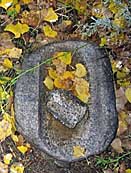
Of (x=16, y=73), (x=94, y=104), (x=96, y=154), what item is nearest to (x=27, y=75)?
(x=16, y=73)

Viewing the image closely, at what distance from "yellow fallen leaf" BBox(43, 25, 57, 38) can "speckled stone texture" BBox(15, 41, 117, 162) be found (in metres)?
0.11

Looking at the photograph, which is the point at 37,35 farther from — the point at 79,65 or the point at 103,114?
the point at 103,114

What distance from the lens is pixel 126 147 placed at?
7.43ft

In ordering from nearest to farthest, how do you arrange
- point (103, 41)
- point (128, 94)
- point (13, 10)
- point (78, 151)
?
point (78, 151) < point (128, 94) < point (103, 41) < point (13, 10)

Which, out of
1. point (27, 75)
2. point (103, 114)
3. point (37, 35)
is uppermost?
point (37, 35)

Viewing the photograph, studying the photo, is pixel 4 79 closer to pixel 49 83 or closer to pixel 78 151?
pixel 49 83

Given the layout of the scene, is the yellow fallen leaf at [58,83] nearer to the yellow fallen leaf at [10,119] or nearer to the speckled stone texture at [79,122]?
the speckled stone texture at [79,122]

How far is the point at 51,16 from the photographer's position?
253cm

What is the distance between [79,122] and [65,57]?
1.13ft

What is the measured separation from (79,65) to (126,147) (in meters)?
0.46

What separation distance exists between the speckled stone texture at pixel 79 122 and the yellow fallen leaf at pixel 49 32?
0.11 metres

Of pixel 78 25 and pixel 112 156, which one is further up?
pixel 78 25

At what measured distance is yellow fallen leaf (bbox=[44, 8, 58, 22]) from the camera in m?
2.52

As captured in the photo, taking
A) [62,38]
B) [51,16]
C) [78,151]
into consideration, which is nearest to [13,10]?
[51,16]
